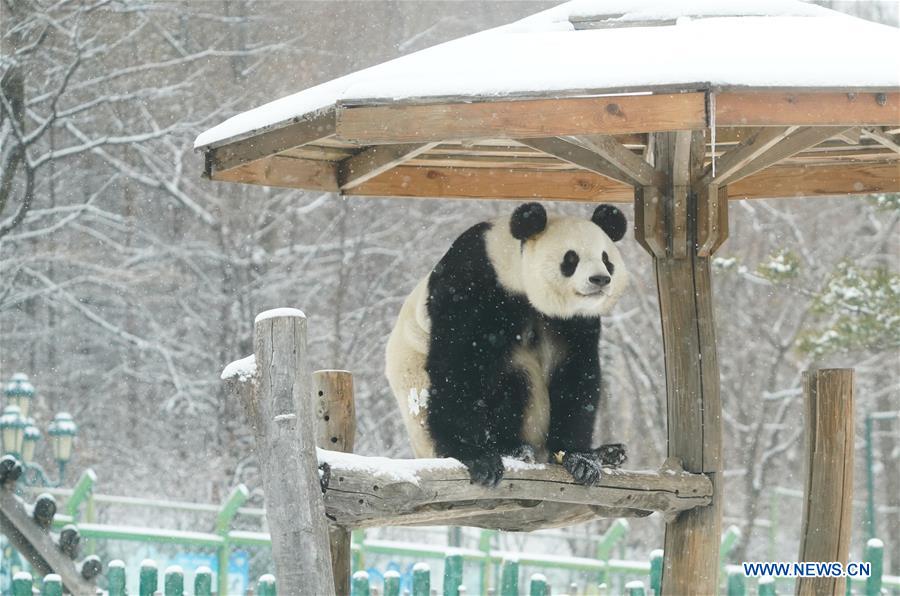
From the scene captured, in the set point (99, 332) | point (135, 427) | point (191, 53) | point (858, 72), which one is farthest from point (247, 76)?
point (858, 72)

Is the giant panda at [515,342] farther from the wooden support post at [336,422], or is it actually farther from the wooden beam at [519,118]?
the wooden beam at [519,118]

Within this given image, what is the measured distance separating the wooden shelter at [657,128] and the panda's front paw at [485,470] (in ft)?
3.99

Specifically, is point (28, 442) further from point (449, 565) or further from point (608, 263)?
point (608, 263)

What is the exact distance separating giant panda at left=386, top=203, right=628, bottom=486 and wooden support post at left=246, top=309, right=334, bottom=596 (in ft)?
3.88

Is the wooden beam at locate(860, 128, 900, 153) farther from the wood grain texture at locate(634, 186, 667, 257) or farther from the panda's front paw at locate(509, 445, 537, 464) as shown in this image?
the panda's front paw at locate(509, 445, 537, 464)

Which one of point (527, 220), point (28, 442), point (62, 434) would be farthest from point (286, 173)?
point (28, 442)

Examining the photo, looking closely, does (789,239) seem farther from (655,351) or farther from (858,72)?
(858,72)

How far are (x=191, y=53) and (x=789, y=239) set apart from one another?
770 centimetres

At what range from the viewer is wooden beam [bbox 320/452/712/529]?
3.64m

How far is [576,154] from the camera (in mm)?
4988

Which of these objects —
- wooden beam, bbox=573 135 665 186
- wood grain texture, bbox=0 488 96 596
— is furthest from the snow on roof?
wood grain texture, bbox=0 488 96 596

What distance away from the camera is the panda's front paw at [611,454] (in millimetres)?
4887

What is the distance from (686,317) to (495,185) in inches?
57.2

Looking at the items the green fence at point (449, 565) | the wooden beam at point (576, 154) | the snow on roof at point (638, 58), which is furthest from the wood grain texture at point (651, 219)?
the green fence at point (449, 565)
